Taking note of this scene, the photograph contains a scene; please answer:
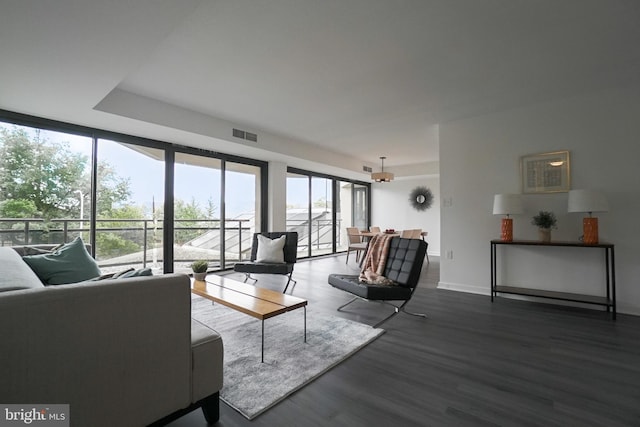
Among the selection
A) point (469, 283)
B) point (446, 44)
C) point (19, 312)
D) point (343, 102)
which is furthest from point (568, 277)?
point (19, 312)

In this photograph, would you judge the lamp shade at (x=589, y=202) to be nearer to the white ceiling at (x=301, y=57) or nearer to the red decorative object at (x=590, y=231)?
the red decorative object at (x=590, y=231)

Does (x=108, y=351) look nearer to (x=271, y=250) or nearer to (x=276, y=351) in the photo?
(x=276, y=351)

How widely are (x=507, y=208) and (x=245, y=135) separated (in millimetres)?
3957

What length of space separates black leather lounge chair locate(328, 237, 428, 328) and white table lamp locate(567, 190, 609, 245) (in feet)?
5.50

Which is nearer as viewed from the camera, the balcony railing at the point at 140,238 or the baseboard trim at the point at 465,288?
the balcony railing at the point at 140,238

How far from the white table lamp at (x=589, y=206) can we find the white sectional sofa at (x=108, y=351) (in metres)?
3.86

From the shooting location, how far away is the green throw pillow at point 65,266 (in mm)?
2422

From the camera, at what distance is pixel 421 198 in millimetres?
8695

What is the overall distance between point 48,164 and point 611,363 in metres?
6.02

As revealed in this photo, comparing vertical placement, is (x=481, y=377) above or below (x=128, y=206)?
below

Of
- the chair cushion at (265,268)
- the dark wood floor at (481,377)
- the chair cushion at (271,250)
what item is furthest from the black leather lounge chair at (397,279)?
the chair cushion at (271,250)

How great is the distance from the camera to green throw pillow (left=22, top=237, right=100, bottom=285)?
2422 millimetres

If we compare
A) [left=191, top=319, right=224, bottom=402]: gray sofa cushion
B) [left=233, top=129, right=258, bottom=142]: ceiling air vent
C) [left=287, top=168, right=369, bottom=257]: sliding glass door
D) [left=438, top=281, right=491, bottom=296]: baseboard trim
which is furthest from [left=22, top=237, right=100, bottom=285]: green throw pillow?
[left=287, top=168, right=369, bottom=257]: sliding glass door

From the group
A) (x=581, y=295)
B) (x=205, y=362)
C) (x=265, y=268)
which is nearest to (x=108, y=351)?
(x=205, y=362)
